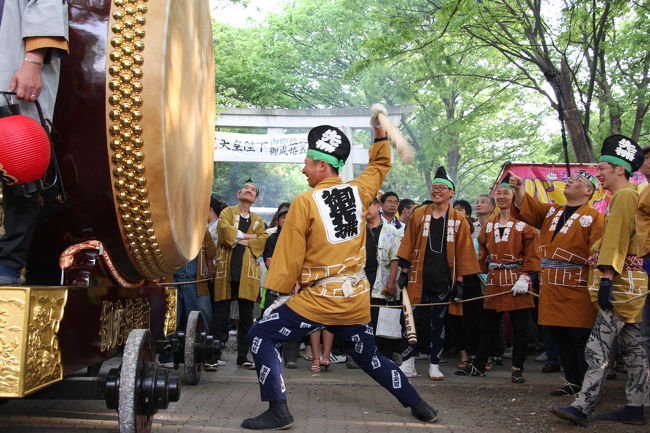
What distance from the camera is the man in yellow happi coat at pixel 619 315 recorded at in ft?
12.1

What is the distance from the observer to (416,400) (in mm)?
3748

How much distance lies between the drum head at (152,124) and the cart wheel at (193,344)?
1.42 metres

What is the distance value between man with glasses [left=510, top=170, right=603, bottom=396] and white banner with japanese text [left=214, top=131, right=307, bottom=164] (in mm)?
9525

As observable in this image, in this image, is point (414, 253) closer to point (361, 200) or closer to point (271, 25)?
point (361, 200)

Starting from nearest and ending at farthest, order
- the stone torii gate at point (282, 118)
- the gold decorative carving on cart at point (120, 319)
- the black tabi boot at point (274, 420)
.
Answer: the gold decorative carving on cart at point (120, 319), the black tabi boot at point (274, 420), the stone torii gate at point (282, 118)

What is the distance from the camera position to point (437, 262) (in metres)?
5.61

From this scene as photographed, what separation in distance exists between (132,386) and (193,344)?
6.10 ft

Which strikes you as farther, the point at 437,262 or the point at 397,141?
the point at 437,262

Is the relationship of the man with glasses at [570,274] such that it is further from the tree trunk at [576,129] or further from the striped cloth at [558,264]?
the tree trunk at [576,129]

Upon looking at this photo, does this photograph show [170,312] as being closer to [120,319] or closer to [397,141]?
[120,319]

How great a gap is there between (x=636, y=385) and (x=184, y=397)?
2.89 m

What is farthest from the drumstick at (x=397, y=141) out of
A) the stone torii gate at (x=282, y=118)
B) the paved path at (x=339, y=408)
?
the stone torii gate at (x=282, y=118)

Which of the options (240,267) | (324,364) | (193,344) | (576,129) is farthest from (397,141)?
(576,129)

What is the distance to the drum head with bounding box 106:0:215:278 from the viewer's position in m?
2.15
